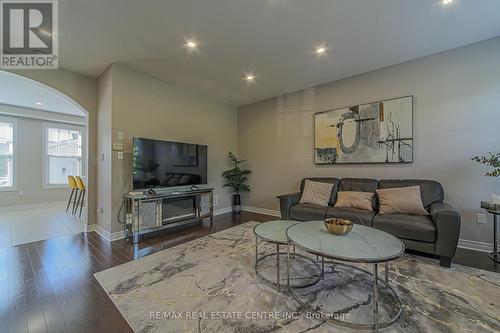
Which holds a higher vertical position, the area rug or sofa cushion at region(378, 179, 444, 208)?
sofa cushion at region(378, 179, 444, 208)

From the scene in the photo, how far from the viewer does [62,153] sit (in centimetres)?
596

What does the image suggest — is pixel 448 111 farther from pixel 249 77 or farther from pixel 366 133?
pixel 249 77

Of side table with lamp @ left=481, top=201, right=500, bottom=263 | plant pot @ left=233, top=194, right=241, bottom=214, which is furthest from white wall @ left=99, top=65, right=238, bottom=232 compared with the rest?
side table with lamp @ left=481, top=201, right=500, bottom=263

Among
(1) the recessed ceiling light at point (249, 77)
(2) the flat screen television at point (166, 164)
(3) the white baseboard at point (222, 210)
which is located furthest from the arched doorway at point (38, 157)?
(1) the recessed ceiling light at point (249, 77)

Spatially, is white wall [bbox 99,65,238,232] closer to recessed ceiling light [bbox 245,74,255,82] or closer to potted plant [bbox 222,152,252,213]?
potted plant [bbox 222,152,252,213]

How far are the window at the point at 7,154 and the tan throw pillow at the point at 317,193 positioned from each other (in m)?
7.02

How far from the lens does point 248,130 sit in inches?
202

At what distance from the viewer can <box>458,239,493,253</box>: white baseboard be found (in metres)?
2.56

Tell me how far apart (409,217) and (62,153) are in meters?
8.22

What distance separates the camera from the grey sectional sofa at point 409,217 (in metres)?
2.15

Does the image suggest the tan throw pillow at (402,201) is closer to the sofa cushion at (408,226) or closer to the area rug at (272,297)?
the sofa cushion at (408,226)

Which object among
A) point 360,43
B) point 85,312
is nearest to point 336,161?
point 360,43

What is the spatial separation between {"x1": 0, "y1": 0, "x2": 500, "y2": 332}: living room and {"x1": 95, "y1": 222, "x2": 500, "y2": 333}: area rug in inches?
0.6

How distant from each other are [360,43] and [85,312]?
392cm
